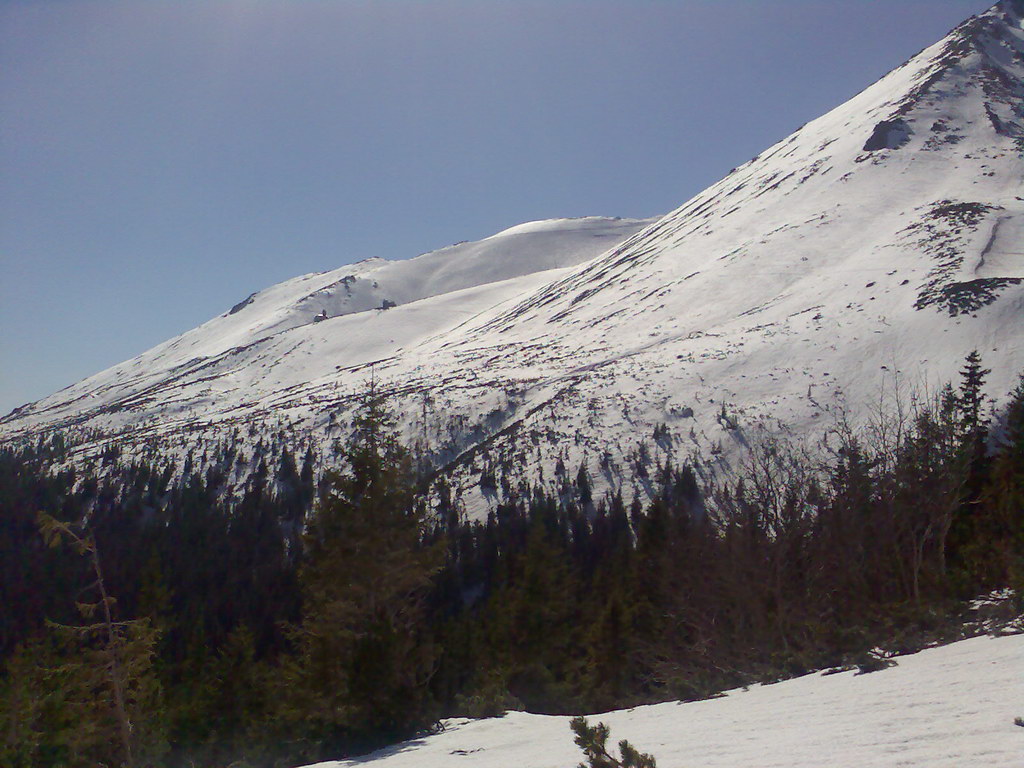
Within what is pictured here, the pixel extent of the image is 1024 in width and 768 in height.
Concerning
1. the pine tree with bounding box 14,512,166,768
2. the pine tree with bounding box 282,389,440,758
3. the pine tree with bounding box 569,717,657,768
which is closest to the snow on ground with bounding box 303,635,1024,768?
the pine tree with bounding box 282,389,440,758

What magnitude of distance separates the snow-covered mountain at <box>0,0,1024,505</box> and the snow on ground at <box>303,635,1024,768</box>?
6745cm

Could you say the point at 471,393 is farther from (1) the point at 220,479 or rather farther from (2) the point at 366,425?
(2) the point at 366,425

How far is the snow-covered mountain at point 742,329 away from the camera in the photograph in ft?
274

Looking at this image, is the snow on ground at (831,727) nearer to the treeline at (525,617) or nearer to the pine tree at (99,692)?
the treeline at (525,617)

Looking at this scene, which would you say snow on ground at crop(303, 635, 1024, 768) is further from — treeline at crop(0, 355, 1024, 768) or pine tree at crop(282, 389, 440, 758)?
treeline at crop(0, 355, 1024, 768)

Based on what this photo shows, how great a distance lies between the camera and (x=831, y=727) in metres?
8.17

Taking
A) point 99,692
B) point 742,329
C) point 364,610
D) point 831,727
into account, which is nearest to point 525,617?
point 99,692

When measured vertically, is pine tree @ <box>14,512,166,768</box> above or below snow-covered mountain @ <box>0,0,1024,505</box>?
below

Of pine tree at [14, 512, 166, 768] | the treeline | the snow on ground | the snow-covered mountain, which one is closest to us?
the snow on ground

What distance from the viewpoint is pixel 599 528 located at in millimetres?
75500

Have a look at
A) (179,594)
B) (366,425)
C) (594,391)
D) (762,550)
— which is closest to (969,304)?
(594,391)

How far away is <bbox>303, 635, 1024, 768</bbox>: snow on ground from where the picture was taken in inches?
268

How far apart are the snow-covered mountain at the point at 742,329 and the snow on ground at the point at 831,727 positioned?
6745cm

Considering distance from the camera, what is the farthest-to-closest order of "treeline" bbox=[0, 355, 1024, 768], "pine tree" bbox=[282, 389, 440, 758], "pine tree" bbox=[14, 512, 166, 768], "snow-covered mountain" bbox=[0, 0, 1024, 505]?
"snow-covered mountain" bbox=[0, 0, 1024, 505]
"treeline" bbox=[0, 355, 1024, 768]
"pine tree" bbox=[282, 389, 440, 758]
"pine tree" bbox=[14, 512, 166, 768]
